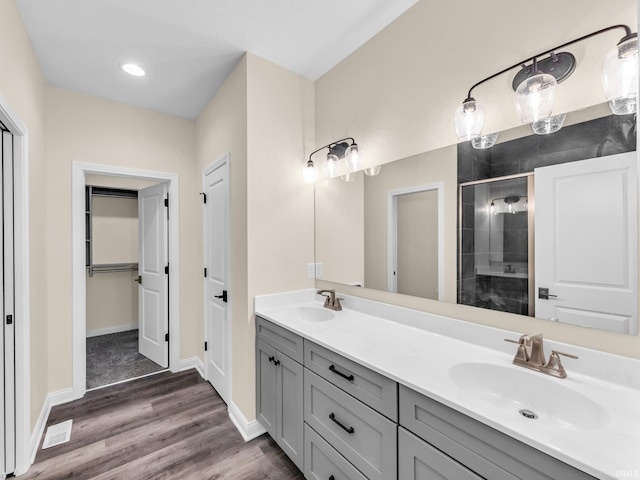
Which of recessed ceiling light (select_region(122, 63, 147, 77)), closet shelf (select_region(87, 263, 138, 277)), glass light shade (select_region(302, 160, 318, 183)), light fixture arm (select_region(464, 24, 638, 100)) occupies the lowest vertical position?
closet shelf (select_region(87, 263, 138, 277))

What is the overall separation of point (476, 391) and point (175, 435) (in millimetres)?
2026

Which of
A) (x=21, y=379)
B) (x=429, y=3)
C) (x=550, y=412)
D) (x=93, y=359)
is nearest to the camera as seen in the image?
(x=550, y=412)

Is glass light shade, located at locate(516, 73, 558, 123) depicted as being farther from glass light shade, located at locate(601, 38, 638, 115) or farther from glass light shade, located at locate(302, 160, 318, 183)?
glass light shade, located at locate(302, 160, 318, 183)

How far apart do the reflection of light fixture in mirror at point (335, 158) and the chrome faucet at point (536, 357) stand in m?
1.36

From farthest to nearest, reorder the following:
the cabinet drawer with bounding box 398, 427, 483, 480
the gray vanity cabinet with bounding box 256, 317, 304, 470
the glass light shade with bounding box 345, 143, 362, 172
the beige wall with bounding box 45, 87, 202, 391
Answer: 1. the beige wall with bounding box 45, 87, 202, 391
2. the glass light shade with bounding box 345, 143, 362, 172
3. the gray vanity cabinet with bounding box 256, 317, 304, 470
4. the cabinet drawer with bounding box 398, 427, 483, 480

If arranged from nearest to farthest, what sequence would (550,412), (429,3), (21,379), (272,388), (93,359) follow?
(550,412) → (429,3) → (21,379) → (272,388) → (93,359)

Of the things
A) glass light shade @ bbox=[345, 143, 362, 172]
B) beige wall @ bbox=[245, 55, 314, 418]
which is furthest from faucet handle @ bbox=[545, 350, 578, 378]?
beige wall @ bbox=[245, 55, 314, 418]

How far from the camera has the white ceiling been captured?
1620mm

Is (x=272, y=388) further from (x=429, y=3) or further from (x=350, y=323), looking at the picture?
(x=429, y=3)

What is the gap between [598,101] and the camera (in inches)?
40.8

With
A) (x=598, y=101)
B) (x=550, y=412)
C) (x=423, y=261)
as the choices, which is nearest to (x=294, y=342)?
(x=423, y=261)

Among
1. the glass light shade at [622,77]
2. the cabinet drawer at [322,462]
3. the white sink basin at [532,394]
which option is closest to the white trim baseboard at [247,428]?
the cabinet drawer at [322,462]

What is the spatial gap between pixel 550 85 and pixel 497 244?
650 millimetres

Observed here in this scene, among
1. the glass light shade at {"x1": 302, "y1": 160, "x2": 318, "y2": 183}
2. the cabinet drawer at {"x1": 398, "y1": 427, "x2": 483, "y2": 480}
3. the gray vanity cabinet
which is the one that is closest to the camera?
the cabinet drawer at {"x1": 398, "y1": 427, "x2": 483, "y2": 480}
